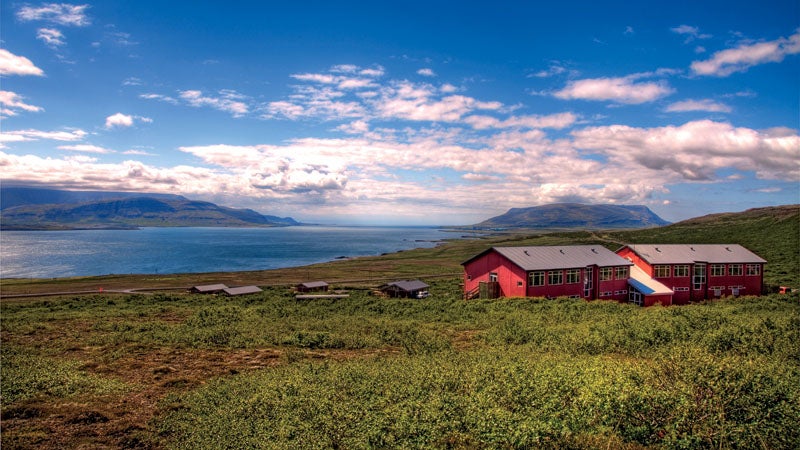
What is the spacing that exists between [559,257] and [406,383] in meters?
40.9

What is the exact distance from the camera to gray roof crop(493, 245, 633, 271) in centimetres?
4859

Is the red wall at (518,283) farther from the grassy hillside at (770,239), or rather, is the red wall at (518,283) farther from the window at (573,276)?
the grassy hillside at (770,239)

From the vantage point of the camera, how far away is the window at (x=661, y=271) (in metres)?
52.4

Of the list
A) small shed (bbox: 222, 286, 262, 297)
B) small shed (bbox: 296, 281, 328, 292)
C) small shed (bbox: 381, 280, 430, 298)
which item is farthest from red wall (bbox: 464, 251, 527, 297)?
small shed (bbox: 222, 286, 262, 297)

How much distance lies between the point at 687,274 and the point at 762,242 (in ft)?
275

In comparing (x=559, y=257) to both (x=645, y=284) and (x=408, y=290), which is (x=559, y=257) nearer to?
(x=645, y=284)

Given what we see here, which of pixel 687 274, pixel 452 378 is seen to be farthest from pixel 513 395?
pixel 687 274

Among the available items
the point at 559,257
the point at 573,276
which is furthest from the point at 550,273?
the point at 559,257

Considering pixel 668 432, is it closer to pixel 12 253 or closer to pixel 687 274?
pixel 687 274

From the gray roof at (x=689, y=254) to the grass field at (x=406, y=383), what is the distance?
25079 mm

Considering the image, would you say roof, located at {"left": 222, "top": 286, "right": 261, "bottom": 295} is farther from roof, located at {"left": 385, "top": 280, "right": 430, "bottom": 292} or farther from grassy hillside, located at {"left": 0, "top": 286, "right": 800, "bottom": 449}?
grassy hillside, located at {"left": 0, "top": 286, "right": 800, "bottom": 449}

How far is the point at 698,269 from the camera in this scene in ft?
177

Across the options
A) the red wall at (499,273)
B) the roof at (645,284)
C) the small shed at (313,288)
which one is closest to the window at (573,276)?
the red wall at (499,273)

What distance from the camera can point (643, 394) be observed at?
38.9 feet
